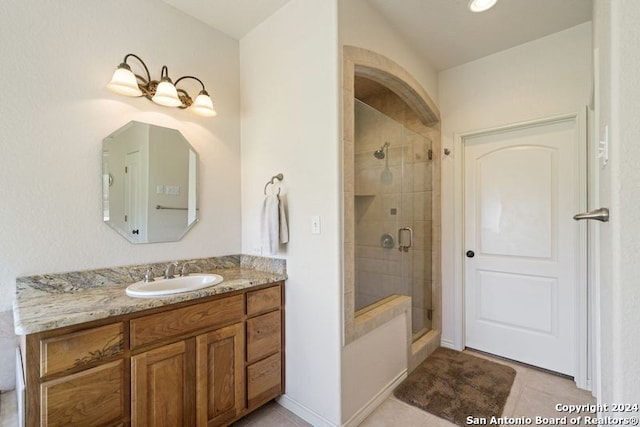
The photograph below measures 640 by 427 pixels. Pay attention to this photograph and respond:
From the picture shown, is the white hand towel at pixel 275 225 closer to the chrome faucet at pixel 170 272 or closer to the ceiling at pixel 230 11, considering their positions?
the chrome faucet at pixel 170 272

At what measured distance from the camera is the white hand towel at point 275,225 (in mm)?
1918

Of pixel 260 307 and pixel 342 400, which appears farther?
pixel 260 307

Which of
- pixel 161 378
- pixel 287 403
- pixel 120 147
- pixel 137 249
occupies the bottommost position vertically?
Answer: pixel 287 403

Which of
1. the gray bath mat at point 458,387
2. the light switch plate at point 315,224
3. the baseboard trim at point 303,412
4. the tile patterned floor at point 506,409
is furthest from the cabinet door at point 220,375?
the gray bath mat at point 458,387

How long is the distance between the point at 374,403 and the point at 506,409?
0.88 meters

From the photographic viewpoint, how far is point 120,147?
1773 mm

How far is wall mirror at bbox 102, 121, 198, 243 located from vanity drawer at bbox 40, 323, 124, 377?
72 centimetres

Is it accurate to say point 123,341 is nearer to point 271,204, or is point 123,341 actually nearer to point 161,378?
point 161,378

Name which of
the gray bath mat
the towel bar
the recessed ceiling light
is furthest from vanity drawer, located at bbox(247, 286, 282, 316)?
the recessed ceiling light

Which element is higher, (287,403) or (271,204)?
(271,204)

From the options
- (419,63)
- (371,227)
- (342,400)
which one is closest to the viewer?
(342,400)

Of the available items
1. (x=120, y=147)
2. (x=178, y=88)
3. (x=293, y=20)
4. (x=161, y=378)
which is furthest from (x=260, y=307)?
(x=293, y=20)

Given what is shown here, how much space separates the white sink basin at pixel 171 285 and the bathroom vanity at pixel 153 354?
49mm

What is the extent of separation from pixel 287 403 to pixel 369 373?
595mm
